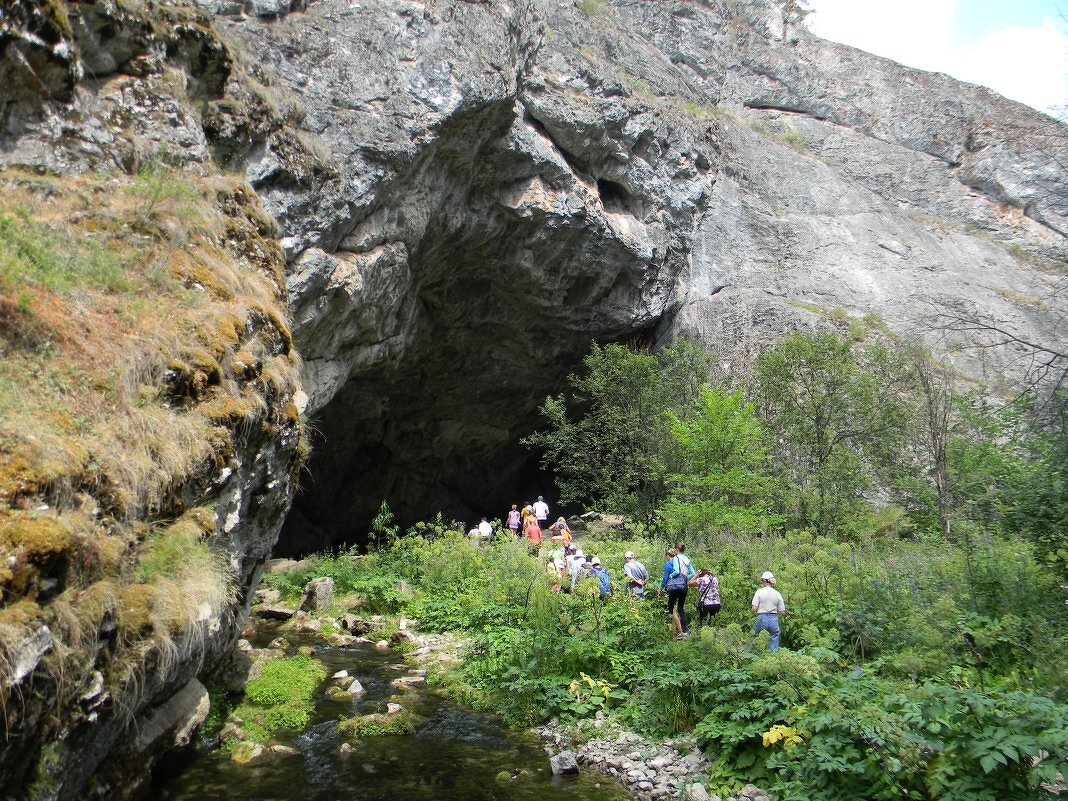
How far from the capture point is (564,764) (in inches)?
268

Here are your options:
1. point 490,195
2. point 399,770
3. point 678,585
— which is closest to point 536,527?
point 678,585

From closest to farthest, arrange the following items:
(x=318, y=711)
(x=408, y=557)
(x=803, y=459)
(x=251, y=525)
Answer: (x=251, y=525) < (x=318, y=711) < (x=408, y=557) < (x=803, y=459)

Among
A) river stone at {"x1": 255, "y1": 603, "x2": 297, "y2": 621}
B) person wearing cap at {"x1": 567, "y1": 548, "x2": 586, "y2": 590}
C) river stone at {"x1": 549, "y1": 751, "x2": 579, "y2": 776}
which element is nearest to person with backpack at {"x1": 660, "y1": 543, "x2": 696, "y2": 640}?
person wearing cap at {"x1": 567, "y1": 548, "x2": 586, "y2": 590}

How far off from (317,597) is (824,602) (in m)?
9.17

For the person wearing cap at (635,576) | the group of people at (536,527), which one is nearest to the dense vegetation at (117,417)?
the person wearing cap at (635,576)

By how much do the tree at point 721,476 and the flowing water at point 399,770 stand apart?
708cm

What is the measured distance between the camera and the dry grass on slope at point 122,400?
419 cm

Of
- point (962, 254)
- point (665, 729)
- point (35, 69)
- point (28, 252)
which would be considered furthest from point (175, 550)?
point (962, 254)

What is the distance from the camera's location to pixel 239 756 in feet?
21.7

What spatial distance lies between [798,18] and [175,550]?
4336cm

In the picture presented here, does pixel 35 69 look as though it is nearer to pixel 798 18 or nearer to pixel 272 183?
pixel 272 183

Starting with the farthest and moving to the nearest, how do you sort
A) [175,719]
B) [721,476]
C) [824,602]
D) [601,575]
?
[721,476], [601,575], [824,602], [175,719]

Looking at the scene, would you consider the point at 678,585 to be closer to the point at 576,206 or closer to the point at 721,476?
the point at 721,476

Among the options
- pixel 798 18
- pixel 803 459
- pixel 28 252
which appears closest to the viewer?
pixel 28 252
